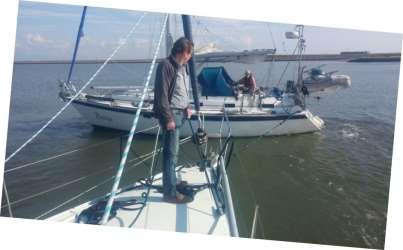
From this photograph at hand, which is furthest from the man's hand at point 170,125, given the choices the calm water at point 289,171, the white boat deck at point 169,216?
the calm water at point 289,171

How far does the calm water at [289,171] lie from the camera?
22.3 ft

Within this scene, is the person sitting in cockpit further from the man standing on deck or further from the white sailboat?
the man standing on deck

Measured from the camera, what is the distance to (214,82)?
12.1 meters

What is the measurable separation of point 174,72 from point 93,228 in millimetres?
1722

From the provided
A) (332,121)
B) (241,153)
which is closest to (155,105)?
(241,153)

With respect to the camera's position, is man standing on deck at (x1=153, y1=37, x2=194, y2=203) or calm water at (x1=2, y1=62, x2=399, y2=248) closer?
man standing on deck at (x1=153, y1=37, x2=194, y2=203)

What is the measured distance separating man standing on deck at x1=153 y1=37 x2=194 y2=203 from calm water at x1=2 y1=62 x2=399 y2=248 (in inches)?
92.0

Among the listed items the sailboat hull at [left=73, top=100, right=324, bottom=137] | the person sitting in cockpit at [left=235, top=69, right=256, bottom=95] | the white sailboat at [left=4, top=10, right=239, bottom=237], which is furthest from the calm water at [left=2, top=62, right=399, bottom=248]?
the white sailboat at [left=4, top=10, right=239, bottom=237]

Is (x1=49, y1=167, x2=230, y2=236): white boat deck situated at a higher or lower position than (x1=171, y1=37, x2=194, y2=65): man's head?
lower

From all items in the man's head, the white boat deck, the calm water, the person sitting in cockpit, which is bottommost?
the calm water

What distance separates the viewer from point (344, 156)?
10500mm

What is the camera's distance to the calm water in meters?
6.79

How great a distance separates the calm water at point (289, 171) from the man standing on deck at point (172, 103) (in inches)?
92.0

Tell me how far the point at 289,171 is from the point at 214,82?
4262 millimetres
